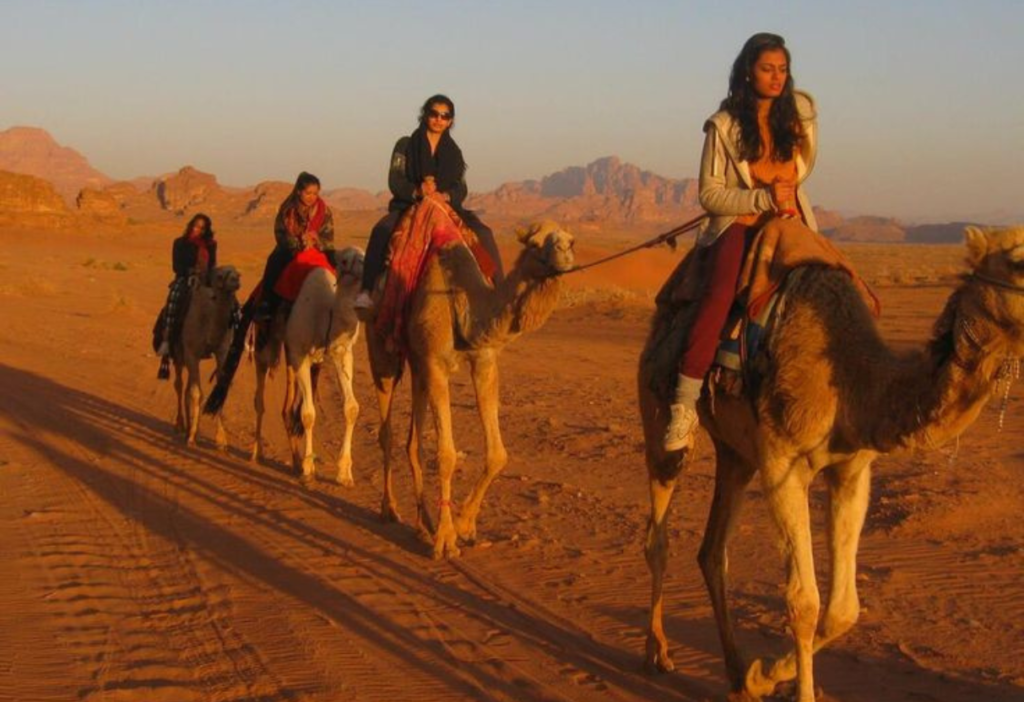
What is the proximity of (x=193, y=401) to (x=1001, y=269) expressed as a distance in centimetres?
1068

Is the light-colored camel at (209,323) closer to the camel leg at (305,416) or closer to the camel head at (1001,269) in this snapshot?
the camel leg at (305,416)

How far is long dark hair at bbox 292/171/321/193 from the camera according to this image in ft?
41.8

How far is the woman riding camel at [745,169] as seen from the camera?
5555 millimetres

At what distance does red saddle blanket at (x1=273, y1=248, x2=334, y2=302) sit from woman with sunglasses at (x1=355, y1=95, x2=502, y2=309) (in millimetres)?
2430

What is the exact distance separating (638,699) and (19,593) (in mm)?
4061

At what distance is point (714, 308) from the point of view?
5.48 m

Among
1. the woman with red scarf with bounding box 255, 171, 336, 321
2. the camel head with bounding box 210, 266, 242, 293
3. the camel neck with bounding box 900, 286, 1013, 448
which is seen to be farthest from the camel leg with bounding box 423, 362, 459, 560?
the camel head with bounding box 210, 266, 242, 293

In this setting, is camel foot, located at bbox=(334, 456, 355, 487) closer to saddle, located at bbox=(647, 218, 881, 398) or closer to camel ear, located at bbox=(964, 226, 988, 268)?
saddle, located at bbox=(647, 218, 881, 398)

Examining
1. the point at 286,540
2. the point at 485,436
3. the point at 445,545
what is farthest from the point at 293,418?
the point at 445,545

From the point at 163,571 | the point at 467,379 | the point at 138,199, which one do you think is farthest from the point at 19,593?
the point at 138,199

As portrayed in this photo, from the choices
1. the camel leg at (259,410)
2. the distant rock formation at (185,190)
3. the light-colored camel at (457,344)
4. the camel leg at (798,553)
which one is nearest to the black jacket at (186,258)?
the camel leg at (259,410)

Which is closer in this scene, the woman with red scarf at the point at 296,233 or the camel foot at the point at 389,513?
the camel foot at the point at 389,513

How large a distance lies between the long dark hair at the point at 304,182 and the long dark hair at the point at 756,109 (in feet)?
25.1

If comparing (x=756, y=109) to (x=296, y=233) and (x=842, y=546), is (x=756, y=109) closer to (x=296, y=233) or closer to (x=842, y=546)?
(x=842, y=546)
